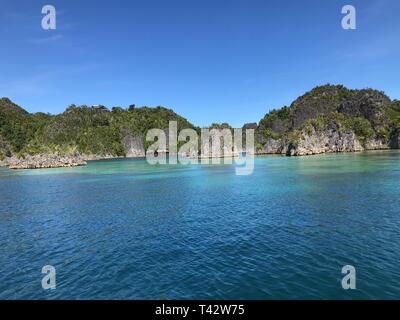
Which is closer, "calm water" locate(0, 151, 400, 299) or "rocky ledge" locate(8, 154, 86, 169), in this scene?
"calm water" locate(0, 151, 400, 299)

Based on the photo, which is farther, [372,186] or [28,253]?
[372,186]

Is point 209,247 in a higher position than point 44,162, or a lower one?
lower

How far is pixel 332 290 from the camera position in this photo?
20.5m

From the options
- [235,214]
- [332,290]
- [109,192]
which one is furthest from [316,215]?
[109,192]

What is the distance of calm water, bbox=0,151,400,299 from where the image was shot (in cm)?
2178

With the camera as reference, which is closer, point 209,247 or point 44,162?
point 209,247

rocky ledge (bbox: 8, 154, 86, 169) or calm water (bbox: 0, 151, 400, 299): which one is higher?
rocky ledge (bbox: 8, 154, 86, 169)

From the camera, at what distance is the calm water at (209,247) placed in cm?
2178

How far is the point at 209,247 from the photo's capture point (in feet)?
98.1

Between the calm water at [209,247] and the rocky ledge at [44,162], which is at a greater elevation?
the rocky ledge at [44,162]
